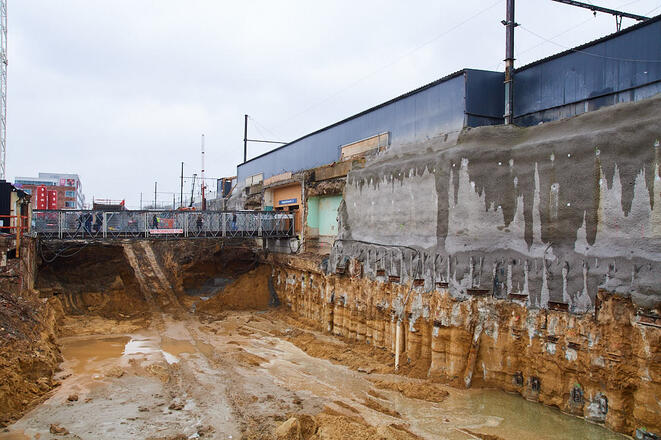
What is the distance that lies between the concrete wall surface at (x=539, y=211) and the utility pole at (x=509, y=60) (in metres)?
1.97

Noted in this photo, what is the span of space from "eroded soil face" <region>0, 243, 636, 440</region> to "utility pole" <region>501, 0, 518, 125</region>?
8.44 metres

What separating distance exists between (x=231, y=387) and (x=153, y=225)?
39.0 feet

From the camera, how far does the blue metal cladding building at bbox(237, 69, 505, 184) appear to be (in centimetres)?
1541

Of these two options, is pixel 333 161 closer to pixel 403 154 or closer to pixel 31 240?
pixel 403 154

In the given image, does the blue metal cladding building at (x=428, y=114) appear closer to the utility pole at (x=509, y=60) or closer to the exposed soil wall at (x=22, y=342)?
the utility pole at (x=509, y=60)

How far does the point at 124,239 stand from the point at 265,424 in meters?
13.6

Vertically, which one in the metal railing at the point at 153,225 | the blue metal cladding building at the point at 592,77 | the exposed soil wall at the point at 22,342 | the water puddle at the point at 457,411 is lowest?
the water puddle at the point at 457,411

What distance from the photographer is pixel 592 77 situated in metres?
12.9

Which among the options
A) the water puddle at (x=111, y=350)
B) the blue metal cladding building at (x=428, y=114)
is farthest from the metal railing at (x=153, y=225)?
the water puddle at (x=111, y=350)

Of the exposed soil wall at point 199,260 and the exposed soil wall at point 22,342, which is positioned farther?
the exposed soil wall at point 199,260

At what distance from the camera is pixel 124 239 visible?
20.6m

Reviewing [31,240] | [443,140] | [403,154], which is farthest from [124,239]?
[443,140]

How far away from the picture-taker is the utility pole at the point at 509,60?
13.5m

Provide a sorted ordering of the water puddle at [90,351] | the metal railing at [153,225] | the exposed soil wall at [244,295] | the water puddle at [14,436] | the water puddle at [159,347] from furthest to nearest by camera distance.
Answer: the exposed soil wall at [244,295]
the metal railing at [153,225]
the water puddle at [159,347]
the water puddle at [90,351]
the water puddle at [14,436]
